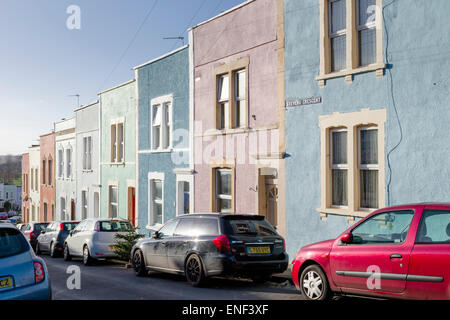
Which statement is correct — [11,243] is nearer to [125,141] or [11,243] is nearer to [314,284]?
[314,284]

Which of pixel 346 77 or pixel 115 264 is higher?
pixel 346 77

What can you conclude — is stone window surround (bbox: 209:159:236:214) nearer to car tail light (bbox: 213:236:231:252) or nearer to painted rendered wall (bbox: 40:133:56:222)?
car tail light (bbox: 213:236:231:252)

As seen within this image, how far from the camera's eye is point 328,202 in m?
14.8

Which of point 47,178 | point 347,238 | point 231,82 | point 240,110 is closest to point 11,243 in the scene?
point 347,238

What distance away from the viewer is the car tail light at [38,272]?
7.98 m

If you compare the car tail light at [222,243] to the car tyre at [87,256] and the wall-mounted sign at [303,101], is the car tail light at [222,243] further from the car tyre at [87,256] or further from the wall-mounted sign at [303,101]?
the car tyre at [87,256]

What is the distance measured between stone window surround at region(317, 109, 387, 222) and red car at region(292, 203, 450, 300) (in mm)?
4005

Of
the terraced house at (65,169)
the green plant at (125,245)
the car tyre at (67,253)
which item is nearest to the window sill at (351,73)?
the green plant at (125,245)

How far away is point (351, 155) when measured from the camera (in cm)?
1391

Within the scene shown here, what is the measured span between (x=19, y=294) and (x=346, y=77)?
31.2ft

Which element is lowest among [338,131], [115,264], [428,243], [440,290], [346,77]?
[115,264]

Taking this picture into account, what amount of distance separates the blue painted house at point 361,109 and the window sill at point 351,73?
26 mm
